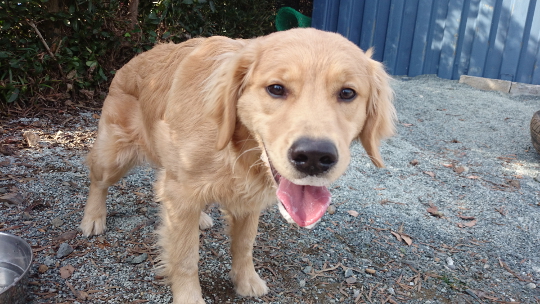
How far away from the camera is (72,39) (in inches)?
228

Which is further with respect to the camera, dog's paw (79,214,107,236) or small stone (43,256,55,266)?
dog's paw (79,214,107,236)

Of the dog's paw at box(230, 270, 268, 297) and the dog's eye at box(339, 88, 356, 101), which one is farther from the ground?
the dog's eye at box(339, 88, 356, 101)

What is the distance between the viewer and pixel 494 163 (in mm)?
5387

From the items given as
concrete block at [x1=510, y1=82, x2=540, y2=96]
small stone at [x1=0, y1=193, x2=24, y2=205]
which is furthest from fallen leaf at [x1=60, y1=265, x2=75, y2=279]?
concrete block at [x1=510, y1=82, x2=540, y2=96]

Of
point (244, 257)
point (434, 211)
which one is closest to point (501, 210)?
point (434, 211)

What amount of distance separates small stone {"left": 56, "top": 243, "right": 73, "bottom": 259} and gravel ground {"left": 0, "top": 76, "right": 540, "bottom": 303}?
10 millimetres

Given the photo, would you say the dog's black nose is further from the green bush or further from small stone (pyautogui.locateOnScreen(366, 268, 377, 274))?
the green bush

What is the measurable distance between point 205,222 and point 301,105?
6.45 ft

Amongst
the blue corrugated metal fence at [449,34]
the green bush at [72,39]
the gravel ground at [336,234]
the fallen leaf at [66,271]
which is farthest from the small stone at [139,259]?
the blue corrugated metal fence at [449,34]

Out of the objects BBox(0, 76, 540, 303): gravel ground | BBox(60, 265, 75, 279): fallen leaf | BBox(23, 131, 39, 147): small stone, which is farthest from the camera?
BBox(23, 131, 39, 147): small stone

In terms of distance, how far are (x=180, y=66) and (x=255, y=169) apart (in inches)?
38.7

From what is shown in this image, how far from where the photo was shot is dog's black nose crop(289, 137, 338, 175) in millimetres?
1843

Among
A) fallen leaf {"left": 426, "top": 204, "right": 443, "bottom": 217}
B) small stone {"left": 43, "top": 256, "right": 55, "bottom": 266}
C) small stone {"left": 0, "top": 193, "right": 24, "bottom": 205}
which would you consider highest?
small stone {"left": 0, "top": 193, "right": 24, "bottom": 205}

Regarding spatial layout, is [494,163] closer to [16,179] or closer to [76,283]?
[76,283]
